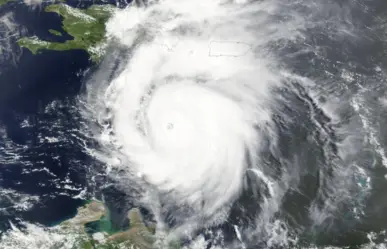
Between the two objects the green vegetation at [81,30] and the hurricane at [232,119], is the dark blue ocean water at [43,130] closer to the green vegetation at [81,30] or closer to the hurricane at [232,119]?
the green vegetation at [81,30]

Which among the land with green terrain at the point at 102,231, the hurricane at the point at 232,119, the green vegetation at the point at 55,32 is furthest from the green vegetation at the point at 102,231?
the green vegetation at the point at 55,32

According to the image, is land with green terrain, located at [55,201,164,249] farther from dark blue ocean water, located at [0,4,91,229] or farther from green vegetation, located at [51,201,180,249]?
dark blue ocean water, located at [0,4,91,229]

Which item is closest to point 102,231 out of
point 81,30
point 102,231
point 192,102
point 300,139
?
point 102,231

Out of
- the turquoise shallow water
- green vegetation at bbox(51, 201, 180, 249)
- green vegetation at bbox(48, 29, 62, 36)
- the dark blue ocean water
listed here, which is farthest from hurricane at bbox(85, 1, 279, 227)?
green vegetation at bbox(48, 29, 62, 36)

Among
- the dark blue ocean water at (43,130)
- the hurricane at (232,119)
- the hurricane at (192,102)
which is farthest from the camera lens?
the dark blue ocean water at (43,130)

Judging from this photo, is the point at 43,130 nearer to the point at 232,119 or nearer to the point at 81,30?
the point at 81,30

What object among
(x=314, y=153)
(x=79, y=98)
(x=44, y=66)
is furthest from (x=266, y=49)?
(x=44, y=66)

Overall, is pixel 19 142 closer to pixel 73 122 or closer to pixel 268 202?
pixel 73 122
